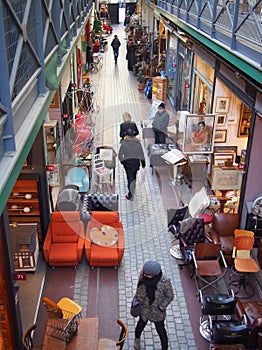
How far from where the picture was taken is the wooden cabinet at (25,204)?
26.7ft

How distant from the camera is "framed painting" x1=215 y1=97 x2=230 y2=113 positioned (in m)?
10.7

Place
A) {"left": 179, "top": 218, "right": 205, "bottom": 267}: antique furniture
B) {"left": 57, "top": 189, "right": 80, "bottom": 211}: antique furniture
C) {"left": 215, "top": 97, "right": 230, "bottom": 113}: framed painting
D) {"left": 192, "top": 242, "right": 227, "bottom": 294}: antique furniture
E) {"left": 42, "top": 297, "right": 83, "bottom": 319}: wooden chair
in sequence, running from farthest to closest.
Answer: {"left": 215, "top": 97, "right": 230, "bottom": 113}: framed painting < {"left": 57, "top": 189, "right": 80, "bottom": 211}: antique furniture < {"left": 179, "top": 218, "right": 205, "bottom": 267}: antique furniture < {"left": 192, "top": 242, "right": 227, "bottom": 294}: antique furniture < {"left": 42, "top": 297, "right": 83, "bottom": 319}: wooden chair

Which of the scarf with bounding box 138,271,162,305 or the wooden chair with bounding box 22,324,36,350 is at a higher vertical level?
the scarf with bounding box 138,271,162,305

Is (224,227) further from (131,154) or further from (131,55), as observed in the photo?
(131,55)

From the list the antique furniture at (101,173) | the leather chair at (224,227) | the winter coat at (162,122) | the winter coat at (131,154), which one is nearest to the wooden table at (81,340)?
the leather chair at (224,227)

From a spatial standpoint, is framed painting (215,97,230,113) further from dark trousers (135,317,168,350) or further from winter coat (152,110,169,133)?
dark trousers (135,317,168,350)

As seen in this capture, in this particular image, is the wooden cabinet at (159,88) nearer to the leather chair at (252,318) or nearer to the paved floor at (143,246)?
the paved floor at (143,246)

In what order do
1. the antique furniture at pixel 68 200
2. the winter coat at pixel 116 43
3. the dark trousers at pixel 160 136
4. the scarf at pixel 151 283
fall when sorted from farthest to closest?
the winter coat at pixel 116 43, the dark trousers at pixel 160 136, the antique furniture at pixel 68 200, the scarf at pixel 151 283

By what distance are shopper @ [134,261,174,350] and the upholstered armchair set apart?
187 inches

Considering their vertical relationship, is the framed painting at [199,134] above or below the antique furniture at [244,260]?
above

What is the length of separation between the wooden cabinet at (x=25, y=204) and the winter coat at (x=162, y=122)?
18.6 ft

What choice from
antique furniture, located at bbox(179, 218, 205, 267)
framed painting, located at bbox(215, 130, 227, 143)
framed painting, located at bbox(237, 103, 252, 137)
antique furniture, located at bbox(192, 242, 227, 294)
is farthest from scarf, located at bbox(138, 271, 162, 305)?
framed painting, located at bbox(237, 103, 252, 137)

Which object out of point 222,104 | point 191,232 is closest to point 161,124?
point 222,104

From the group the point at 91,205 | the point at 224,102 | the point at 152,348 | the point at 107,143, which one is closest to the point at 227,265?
the point at 152,348
